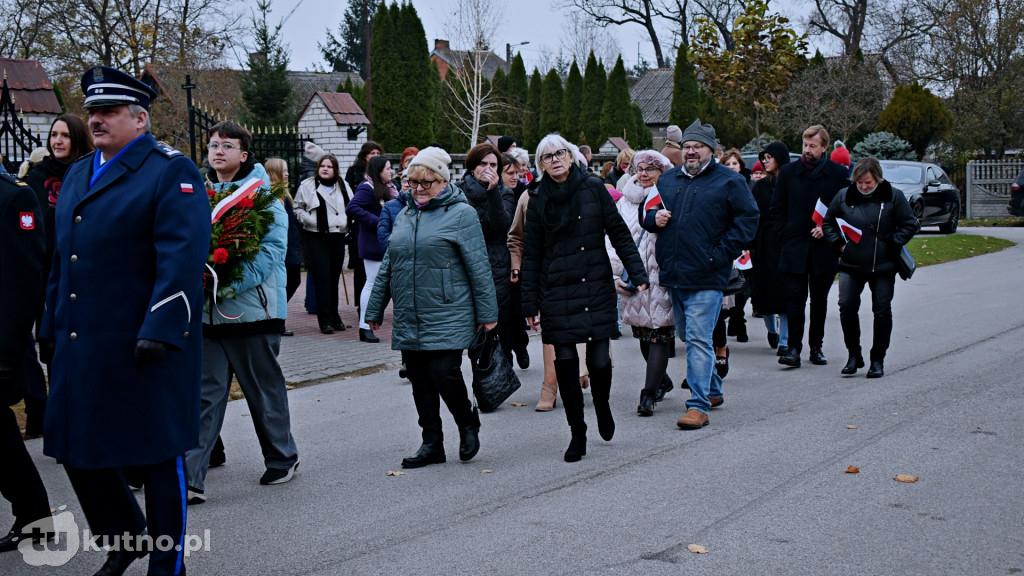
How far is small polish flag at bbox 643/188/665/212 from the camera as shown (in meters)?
7.27

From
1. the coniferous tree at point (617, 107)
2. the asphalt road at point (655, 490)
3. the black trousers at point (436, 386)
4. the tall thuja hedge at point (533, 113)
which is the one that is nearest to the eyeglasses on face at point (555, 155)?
the black trousers at point (436, 386)

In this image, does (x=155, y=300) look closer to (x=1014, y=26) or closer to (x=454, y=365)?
(x=454, y=365)

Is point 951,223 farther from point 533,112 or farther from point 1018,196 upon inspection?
point 533,112

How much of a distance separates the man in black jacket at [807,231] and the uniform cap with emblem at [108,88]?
6.42 metres

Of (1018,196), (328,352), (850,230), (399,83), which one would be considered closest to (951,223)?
(1018,196)

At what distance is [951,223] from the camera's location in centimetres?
2495

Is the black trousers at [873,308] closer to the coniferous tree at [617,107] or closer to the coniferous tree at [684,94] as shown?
the coniferous tree at [617,107]

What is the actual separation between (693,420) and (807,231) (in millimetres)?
3011

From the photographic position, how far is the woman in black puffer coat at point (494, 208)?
310 inches

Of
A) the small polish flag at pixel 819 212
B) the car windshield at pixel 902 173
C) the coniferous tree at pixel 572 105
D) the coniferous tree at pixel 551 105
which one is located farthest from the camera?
the coniferous tree at pixel 551 105

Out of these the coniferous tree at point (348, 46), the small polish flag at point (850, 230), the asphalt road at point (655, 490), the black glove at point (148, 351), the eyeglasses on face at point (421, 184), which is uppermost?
the coniferous tree at point (348, 46)

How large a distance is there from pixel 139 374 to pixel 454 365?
242 cm

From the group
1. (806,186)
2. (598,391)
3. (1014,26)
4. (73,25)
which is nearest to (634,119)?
(1014,26)

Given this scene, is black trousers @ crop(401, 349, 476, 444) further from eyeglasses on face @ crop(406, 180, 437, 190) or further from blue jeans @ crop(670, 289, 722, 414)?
blue jeans @ crop(670, 289, 722, 414)
